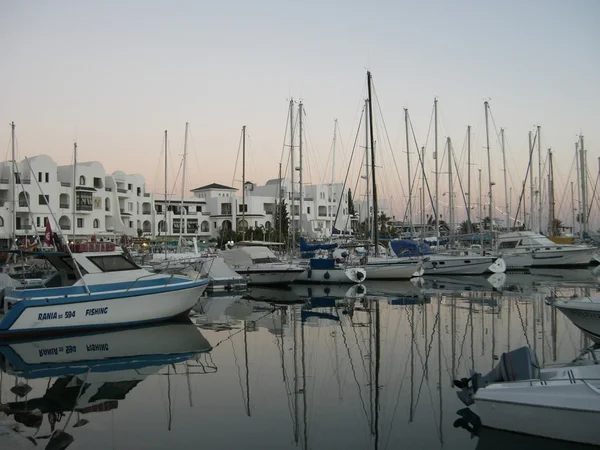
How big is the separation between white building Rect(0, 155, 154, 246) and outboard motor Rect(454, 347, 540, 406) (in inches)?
1871

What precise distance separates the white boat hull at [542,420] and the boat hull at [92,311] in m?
12.0

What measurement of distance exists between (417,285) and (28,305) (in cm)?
2231

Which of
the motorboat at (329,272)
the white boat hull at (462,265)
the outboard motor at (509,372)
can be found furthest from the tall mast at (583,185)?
the outboard motor at (509,372)

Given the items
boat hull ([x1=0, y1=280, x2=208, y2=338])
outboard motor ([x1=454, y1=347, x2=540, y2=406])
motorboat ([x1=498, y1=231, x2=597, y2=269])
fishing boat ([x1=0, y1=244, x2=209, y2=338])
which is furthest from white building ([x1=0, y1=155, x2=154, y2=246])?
outboard motor ([x1=454, y1=347, x2=540, y2=406])

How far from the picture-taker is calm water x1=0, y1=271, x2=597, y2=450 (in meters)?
8.94

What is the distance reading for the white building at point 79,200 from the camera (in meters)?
57.9

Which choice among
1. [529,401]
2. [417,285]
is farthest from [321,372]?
[417,285]

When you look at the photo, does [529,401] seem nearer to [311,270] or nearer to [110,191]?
[311,270]

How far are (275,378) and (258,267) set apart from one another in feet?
70.5

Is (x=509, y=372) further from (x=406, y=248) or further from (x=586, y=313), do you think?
(x=406, y=248)

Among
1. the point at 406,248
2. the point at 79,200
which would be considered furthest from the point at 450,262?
the point at 79,200

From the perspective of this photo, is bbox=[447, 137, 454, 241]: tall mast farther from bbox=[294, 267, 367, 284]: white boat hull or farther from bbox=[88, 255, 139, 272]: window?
bbox=[88, 255, 139, 272]: window

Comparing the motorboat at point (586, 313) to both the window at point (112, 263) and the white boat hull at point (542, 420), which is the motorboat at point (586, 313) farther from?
the window at point (112, 263)

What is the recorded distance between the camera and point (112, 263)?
18328 mm
